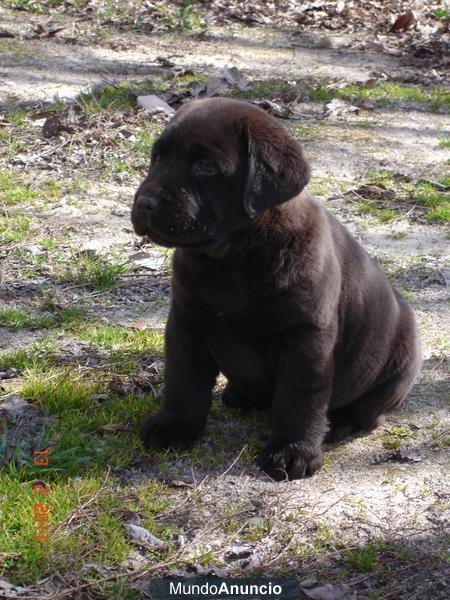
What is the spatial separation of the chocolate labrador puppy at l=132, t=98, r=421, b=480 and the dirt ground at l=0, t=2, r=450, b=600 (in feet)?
0.83

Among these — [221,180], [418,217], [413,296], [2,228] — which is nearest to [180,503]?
[221,180]

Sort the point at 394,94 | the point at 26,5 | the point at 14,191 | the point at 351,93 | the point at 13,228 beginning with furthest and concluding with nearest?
the point at 26,5 → the point at 394,94 → the point at 351,93 → the point at 14,191 → the point at 13,228

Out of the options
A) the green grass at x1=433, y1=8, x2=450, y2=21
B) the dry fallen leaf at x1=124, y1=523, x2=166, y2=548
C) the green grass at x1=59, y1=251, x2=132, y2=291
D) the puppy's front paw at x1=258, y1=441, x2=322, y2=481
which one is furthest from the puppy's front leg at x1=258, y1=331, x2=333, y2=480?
the green grass at x1=433, y1=8, x2=450, y2=21

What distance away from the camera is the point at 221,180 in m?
3.72

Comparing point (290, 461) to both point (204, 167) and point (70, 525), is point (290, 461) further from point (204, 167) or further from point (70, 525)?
point (204, 167)

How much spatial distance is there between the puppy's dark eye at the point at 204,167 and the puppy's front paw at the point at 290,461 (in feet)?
3.91

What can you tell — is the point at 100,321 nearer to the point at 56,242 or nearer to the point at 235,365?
the point at 56,242

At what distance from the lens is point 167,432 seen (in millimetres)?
4117

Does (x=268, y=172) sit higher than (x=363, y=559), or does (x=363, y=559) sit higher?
(x=268, y=172)

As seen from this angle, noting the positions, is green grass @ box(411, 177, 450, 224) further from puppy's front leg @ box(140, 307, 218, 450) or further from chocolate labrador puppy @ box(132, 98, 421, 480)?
puppy's front leg @ box(140, 307, 218, 450)

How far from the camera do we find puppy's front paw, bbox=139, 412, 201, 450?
13.4 ft

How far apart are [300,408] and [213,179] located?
3.32 ft

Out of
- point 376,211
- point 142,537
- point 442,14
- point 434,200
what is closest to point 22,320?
point 142,537

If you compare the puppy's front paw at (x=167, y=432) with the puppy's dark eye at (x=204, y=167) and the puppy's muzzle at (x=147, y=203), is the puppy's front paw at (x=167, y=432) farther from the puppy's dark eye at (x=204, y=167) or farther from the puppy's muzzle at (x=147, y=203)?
the puppy's dark eye at (x=204, y=167)
